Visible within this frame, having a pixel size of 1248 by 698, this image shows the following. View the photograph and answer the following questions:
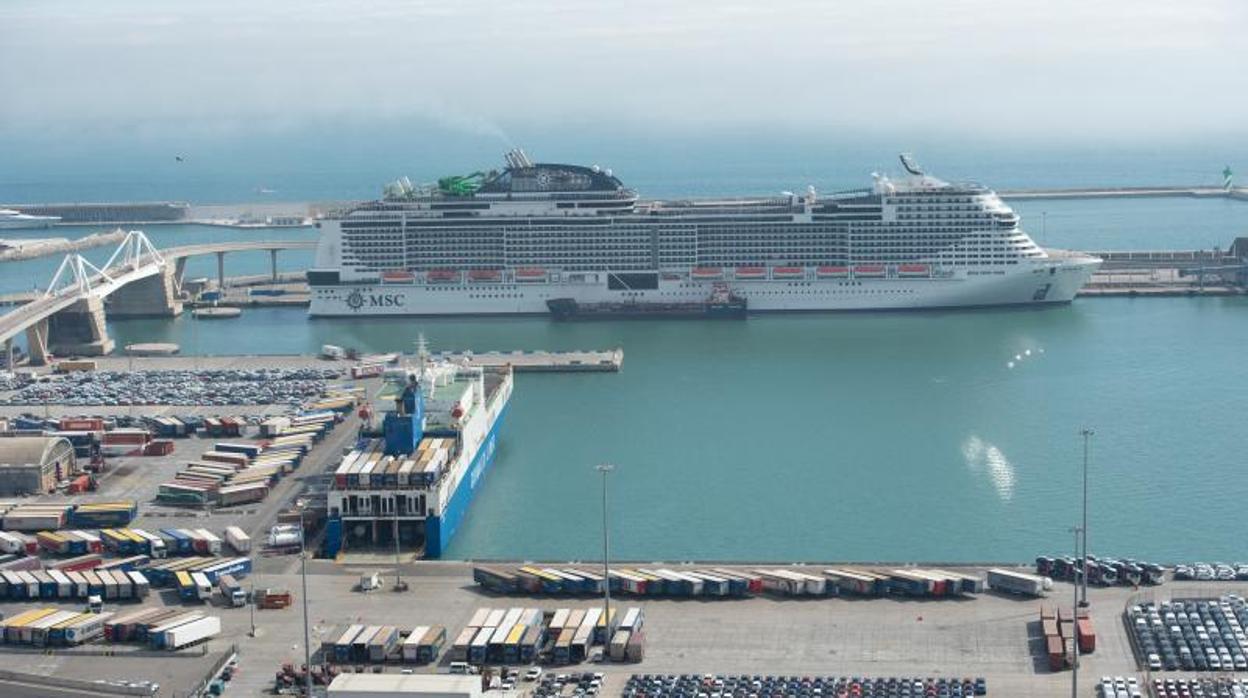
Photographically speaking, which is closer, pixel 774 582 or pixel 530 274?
pixel 774 582

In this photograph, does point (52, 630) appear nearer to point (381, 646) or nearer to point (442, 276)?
point (381, 646)

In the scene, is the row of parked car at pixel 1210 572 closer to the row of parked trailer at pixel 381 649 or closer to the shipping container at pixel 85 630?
the row of parked trailer at pixel 381 649

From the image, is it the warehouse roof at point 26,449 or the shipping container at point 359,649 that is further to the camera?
the warehouse roof at point 26,449

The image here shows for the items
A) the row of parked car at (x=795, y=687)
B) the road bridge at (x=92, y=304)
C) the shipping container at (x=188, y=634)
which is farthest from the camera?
the road bridge at (x=92, y=304)

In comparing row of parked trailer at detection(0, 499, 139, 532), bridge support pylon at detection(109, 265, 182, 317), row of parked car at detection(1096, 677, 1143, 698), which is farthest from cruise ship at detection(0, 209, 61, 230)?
row of parked car at detection(1096, 677, 1143, 698)

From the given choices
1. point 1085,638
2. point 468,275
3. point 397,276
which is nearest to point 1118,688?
point 1085,638

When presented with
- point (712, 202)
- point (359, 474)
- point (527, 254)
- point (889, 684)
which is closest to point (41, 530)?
point (359, 474)

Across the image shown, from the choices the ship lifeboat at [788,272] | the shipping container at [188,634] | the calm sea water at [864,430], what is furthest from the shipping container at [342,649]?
the ship lifeboat at [788,272]
